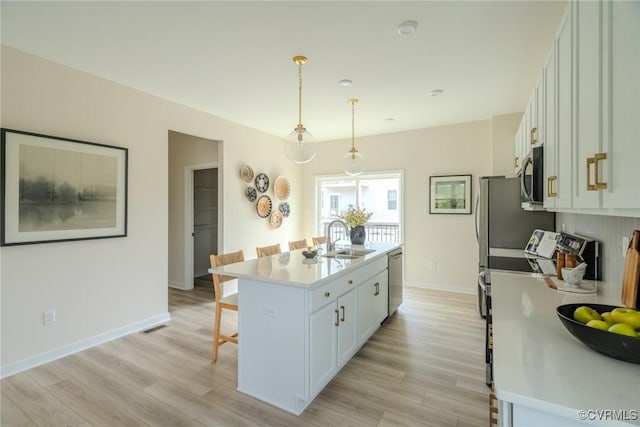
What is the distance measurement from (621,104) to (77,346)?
13.3 feet

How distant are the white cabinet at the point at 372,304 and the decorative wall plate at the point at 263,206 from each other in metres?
2.52

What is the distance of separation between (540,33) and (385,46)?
1.14 metres

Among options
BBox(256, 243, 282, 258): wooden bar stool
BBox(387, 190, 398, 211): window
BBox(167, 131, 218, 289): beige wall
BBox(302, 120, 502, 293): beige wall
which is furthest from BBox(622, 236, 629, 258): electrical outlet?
BBox(167, 131, 218, 289): beige wall

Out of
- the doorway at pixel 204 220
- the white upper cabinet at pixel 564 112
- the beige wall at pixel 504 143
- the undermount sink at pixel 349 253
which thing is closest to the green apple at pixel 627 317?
the white upper cabinet at pixel 564 112

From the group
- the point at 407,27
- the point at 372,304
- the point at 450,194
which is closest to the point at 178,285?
the point at 372,304

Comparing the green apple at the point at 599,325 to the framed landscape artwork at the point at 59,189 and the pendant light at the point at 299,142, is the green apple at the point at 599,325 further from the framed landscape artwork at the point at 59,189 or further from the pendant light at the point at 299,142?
the framed landscape artwork at the point at 59,189

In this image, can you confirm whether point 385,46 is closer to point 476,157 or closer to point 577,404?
point 577,404

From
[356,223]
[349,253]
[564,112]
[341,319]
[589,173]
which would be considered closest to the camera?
[589,173]

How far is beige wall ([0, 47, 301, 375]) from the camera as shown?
2.44 meters

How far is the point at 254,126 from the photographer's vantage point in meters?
4.81

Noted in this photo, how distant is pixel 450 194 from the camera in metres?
4.72

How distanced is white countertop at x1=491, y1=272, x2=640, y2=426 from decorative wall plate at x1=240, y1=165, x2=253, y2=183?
402 centimetres

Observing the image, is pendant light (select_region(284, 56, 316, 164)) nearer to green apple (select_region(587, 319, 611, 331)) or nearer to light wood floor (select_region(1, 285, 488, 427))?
light wood floor (select_region(1, 285, 488, 427))

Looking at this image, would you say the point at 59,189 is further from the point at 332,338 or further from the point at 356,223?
the point at 356,223
